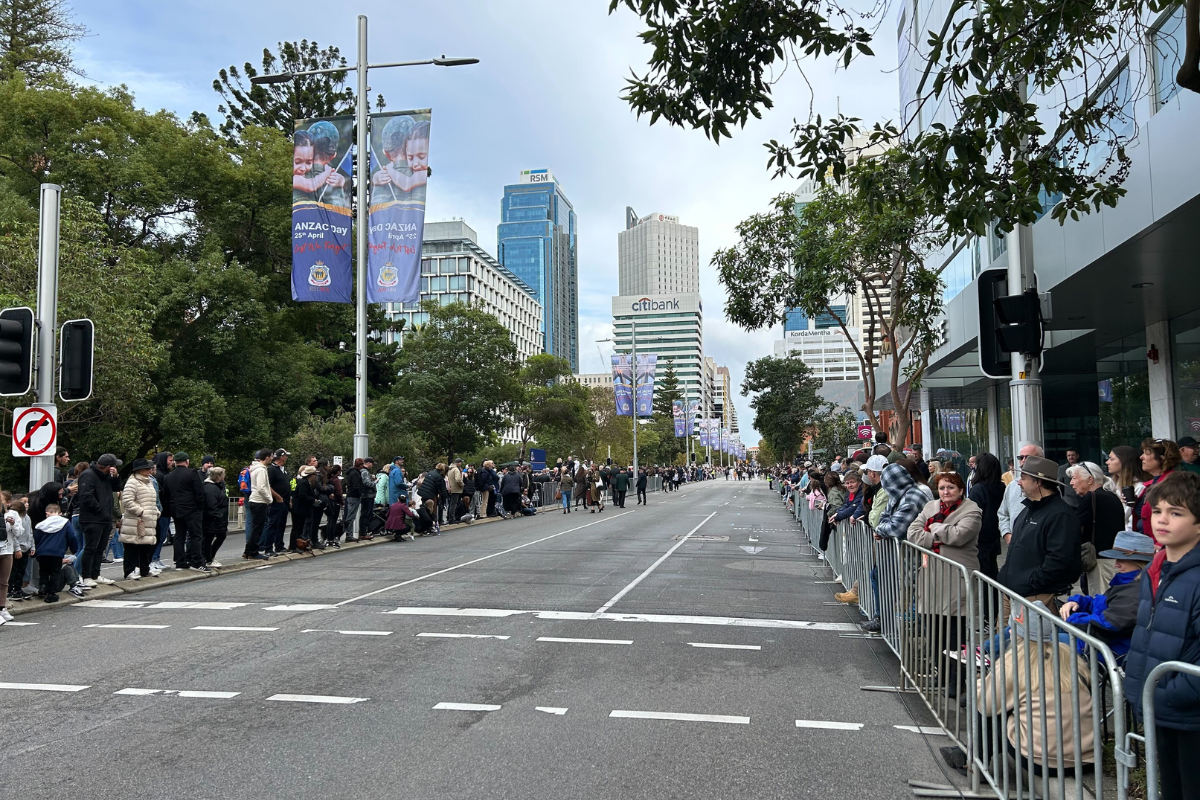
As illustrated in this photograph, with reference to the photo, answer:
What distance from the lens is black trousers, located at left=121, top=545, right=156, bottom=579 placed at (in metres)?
12.7

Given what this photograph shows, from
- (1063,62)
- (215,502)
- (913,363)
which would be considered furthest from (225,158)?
(1063,62)

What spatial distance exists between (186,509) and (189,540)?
2.92ft

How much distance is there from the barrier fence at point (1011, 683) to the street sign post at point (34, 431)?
407 inches

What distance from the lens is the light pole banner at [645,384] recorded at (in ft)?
172

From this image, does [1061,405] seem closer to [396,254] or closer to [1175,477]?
[396,254]

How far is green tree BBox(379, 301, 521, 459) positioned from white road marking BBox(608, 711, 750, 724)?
39.0 m

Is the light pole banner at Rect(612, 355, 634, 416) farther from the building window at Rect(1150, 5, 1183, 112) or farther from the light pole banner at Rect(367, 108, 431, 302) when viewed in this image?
the building window at Rect(1150, 5, 1183, 112)

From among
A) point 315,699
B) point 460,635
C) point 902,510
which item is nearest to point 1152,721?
point 902,510

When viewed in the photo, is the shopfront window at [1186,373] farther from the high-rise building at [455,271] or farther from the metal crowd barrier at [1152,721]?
the high-rise building at [455,271]

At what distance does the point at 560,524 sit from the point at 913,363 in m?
10.6

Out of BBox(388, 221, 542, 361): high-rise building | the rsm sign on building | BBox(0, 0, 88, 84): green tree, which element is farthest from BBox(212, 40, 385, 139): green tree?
the rsm sign on building

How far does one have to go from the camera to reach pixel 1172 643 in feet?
11.3

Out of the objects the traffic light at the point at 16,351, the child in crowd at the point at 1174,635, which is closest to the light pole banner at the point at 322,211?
the traffic light at the point at 16,351

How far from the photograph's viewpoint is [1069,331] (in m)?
20.7
